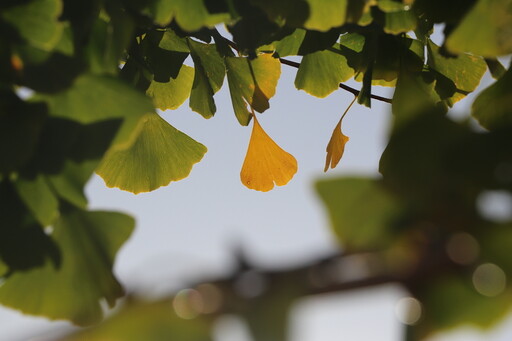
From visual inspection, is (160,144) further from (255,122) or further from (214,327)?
(214,327)

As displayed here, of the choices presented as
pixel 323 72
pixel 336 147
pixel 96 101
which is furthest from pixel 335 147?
pixel 96 101

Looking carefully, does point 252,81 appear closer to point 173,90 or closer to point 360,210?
point 173,90

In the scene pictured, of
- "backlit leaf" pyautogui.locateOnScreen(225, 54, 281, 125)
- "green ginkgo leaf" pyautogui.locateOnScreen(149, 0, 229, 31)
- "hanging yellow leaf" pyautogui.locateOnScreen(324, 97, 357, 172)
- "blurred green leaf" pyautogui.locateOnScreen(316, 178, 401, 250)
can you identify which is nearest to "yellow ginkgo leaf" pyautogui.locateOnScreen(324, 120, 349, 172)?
"hanging yellow leaf" pyautogui.locateOnScreen(324, 97, 357, 172)

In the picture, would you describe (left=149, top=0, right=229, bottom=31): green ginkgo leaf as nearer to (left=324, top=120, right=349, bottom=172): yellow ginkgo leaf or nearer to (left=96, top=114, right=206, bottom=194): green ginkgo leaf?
(left=96, top=114, right=206, bottom=194): green ginkgo leaf

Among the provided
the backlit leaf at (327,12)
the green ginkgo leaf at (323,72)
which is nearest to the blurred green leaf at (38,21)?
the backlit leaf at (327,12)

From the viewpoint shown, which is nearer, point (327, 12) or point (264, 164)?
point (327, 12)

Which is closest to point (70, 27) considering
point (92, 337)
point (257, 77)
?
point (92, 337)
